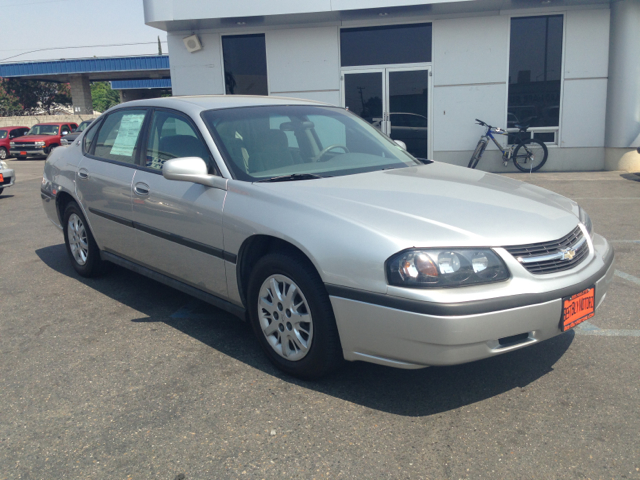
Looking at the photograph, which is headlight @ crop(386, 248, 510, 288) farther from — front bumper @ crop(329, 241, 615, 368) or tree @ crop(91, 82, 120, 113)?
tree @ crop(91, 82, 120, 113)

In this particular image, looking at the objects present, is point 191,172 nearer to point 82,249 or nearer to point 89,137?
point 89,137

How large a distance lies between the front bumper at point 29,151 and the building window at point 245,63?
1393 centimetres

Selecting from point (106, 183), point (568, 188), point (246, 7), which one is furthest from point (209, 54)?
point (106, 183)

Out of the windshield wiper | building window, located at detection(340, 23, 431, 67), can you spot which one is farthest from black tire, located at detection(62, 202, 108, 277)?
building window, located at detection(340, 23, 431, 67)

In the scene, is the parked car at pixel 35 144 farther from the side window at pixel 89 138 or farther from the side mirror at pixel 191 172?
the side mirror at pixel 191 172

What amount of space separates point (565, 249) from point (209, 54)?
40.7 ft

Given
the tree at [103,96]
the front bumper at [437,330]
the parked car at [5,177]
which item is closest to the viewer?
the front bumper at [437,330]

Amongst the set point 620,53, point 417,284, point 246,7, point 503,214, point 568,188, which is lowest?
point 568,188

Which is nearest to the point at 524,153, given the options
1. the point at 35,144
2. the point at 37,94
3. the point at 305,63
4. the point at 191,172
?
the point at 305,63

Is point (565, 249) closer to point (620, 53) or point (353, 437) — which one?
point (353, 437)

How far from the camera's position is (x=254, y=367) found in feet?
11.1

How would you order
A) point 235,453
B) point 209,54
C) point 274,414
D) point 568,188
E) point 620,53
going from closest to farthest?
1. point 235,453
2. point 274,414
3. point 568,188
4. point 620,53
5. point 209,54

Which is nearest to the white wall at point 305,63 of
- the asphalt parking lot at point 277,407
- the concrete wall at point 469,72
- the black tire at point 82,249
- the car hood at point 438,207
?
the concrete wall at point 469,72

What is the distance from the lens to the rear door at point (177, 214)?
3553 mm
